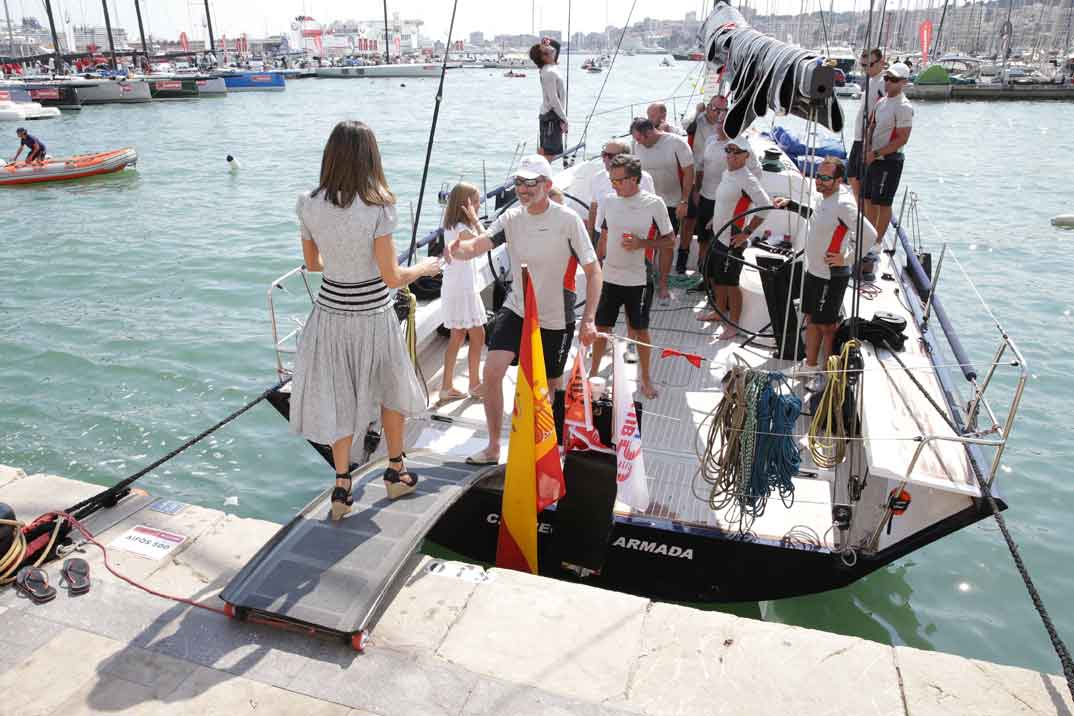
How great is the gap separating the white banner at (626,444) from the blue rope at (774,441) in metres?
0.54

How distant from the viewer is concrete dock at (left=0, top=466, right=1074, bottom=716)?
8.72ft

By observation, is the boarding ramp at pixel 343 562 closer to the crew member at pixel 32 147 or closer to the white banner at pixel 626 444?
the white banner at pixel 626 444

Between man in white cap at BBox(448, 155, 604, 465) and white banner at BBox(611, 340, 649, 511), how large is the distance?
0.27m

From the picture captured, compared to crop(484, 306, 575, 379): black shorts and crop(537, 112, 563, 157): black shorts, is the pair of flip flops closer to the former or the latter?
crop(484, 306, 575, 379): black shorts

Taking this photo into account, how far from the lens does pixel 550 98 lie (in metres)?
8.64

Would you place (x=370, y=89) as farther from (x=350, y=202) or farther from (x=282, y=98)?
(x=350, y=202)

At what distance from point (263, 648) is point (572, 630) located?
115 cm

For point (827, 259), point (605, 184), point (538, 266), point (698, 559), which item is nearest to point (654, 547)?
point (698, 559)

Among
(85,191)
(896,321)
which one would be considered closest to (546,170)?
(896,321)

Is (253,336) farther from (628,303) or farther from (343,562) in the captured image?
(343,562)

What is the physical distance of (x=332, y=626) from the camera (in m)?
2.87

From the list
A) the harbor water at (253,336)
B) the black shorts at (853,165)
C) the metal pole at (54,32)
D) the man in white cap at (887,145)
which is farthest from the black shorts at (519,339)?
the metal pole at (54,32)

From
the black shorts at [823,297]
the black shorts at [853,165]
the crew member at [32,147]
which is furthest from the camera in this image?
the crew member at [32,147]

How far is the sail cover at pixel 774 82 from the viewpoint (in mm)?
4406
